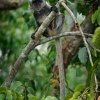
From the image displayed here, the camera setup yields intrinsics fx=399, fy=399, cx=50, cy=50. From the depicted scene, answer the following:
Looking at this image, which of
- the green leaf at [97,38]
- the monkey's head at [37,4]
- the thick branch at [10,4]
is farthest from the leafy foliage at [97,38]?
the thick branch at [10,4]

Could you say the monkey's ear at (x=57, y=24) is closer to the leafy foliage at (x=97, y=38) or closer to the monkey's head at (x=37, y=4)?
the monkey's head at (x=37, y=4)

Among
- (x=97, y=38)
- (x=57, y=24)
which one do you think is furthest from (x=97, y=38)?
(x=57, y=24)

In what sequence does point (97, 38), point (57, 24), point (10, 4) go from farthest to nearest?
point (10, 4), point (57, 24), point (97, 38)

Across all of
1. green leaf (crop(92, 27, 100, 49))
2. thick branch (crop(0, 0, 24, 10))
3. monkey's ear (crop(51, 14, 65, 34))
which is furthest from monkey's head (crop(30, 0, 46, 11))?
thick branch (crop(0, 0, 24, 10))

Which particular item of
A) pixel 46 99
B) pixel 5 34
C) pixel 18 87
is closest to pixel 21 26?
pixel 5 34

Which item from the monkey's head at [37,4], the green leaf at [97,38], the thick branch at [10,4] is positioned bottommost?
the green leaf at [97,38]

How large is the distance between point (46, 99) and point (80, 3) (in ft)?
3.76

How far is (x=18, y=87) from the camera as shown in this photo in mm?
2256

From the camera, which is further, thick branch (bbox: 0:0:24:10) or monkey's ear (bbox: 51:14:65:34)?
thick branch (bbox: 0:0:24:10)

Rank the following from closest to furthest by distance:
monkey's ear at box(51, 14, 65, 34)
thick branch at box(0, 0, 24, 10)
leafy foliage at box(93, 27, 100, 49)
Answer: leafy foliage at box(93, 27, 100, 49) < monkey's ear at box(51, 14, 65, 34) < thick branch at box(0, 0, 24, 10)

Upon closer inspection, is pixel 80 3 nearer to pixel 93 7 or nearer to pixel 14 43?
pixel 93 7

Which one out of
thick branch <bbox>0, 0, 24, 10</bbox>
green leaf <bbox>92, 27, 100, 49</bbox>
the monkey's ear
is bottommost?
green leaf <bbox>92, 27, 100, 49</bbox>

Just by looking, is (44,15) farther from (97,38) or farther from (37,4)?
(97,38)

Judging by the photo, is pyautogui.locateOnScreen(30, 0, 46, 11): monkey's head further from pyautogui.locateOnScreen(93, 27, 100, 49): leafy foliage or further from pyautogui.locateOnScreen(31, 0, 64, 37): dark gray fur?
pyautogui.locateOnScreen(93, 27, 100, 49): leafy foliage
